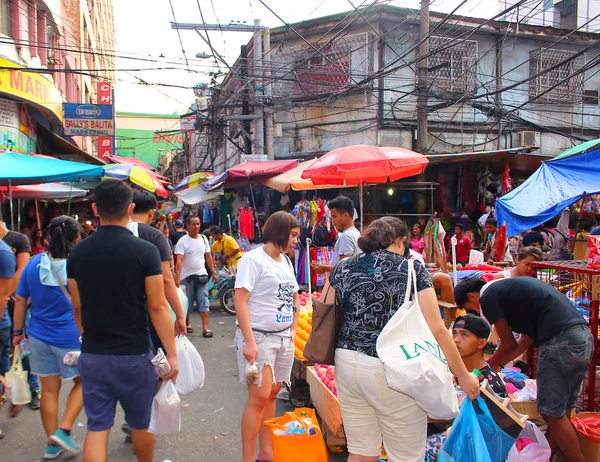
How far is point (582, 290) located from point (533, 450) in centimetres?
176

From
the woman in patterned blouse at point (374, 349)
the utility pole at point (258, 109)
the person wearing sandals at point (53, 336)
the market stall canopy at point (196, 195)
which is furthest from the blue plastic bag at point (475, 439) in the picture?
the utility pole at point (258, 109)

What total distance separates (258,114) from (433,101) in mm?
5924

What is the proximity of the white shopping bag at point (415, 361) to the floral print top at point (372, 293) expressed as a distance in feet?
0.25

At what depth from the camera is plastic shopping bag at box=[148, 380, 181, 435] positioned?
3.59 m

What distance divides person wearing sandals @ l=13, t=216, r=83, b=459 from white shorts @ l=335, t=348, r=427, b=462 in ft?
7.50

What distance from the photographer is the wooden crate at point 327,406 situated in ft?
13.5

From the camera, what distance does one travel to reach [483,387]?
344cm

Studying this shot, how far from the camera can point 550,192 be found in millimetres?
7180

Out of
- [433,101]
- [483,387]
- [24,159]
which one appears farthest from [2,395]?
[433,101]

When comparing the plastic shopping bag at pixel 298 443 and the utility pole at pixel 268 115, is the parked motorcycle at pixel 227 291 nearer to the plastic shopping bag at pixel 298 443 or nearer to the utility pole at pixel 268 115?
the plastic shopping bag at pixel 298 443

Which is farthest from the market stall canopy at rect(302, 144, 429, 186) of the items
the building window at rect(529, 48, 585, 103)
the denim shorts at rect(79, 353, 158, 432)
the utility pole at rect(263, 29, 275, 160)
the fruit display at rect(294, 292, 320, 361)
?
the building window at rect(529, 48, 585, 103)

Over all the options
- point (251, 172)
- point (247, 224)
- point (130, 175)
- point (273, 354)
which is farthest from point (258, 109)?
point (273, 354)

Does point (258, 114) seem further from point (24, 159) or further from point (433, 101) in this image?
point (24, 159)

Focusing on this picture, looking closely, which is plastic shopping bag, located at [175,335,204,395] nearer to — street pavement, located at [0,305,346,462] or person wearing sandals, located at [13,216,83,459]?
street pavement, located at [0,305,346,462]
